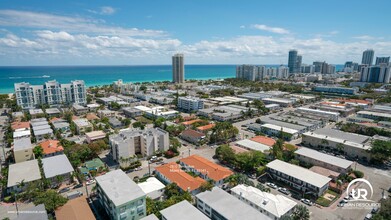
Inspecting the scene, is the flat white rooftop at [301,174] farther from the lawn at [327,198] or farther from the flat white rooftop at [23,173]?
the flat white rooftop at [23,173]

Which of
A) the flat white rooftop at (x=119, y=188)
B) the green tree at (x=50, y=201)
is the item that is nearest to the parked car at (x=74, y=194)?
the green tree at (x=50, y=201)

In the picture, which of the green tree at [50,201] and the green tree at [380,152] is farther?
the green tree at [380,152]

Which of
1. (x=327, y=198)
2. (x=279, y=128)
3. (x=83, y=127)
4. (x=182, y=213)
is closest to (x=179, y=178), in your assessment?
(x=182, y=213)

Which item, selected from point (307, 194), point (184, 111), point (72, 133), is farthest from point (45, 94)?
point (307, 194)

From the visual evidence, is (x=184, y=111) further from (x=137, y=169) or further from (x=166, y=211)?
(x=166, y=211)

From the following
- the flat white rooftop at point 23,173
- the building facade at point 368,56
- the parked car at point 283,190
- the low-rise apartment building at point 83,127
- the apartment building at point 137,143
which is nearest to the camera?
the parked car at point 283,190

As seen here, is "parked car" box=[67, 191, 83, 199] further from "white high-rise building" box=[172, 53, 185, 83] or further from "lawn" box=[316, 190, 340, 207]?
"white high-rise building" box=[172, 53, 185, 83]
